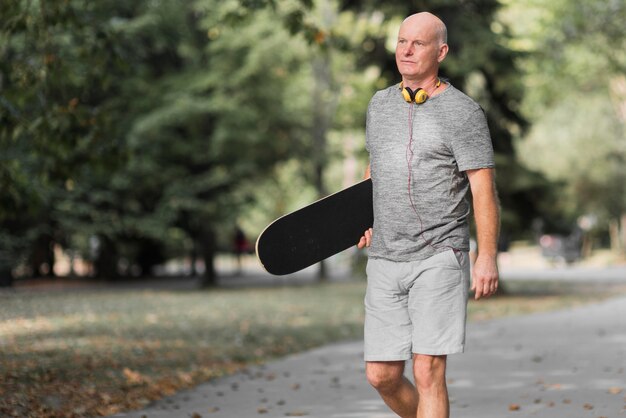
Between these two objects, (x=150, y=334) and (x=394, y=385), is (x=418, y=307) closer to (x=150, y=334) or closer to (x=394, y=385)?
(x=394, y=385)

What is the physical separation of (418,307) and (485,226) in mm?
458

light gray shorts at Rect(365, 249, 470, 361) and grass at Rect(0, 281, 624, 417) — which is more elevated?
light gray shorts at Rect(365, 249, 470, 361)

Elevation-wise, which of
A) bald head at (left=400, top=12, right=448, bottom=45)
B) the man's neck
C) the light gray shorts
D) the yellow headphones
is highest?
bald head at (left=400, top=12, right=448, bottom=45)

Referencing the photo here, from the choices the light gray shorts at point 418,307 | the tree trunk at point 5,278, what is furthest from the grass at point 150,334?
the light gray shorts at point 418,307

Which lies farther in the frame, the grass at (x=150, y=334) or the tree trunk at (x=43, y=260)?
the tree trunk at (x=43, y=260)

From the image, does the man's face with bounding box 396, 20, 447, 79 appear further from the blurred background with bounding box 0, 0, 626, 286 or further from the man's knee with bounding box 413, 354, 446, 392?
the blurred background with bounding box 0, 0, 626, 286

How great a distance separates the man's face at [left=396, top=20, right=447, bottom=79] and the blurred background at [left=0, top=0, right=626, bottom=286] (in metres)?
5.50

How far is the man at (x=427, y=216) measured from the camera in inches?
183

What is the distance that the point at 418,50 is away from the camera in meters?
4.72

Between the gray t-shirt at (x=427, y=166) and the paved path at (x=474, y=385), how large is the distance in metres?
2.71

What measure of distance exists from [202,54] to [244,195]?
12.2 ft

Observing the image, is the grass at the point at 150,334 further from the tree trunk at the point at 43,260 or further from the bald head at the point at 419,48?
the tree trunk at the point at 43,260

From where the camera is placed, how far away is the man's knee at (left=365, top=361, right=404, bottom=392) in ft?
15.7

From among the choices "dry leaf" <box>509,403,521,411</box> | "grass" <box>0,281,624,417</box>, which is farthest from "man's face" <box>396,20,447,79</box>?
"grass" <box>0,281,624,417</box>
